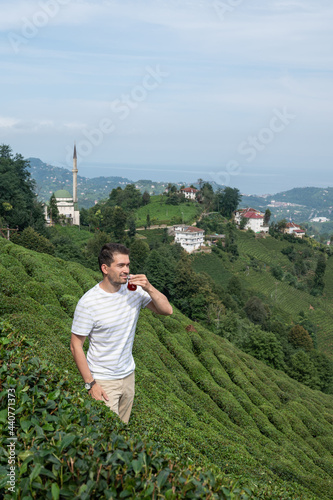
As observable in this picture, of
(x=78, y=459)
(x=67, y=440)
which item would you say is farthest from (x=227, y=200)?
(x=78, y=459)

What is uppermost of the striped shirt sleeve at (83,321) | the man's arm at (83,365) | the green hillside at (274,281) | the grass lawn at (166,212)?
the striped shirt sleeve at (83,321)

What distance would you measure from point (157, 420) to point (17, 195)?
41.8 meters

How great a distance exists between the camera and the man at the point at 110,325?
453 cm

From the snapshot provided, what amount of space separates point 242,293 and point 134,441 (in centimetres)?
5459

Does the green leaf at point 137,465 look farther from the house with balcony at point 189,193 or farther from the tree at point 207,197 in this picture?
the house with balcony at point 189,193


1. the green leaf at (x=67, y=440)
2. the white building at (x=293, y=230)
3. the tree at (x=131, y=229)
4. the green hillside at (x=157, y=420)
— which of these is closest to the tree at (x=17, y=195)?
the tree at (x=131, y=229)

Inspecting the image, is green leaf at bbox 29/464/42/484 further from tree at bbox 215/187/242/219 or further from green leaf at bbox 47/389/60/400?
tree at bbox 215/187/242/219

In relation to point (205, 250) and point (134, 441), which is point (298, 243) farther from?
point (134, 441)

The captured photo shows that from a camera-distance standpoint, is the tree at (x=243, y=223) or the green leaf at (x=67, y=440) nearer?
the green leaf at (x=67, y=440)

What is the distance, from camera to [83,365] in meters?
4.46

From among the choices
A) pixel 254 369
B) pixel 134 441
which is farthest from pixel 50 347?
pixel 254 369

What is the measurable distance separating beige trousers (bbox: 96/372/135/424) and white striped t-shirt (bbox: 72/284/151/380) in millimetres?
73

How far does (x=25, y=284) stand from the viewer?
14609mm

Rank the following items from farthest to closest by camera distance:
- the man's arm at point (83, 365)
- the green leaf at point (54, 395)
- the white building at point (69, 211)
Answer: the white building at point (69, 211) < the man's arm at point (83, 365) < the green leaf at point (54, 395)
